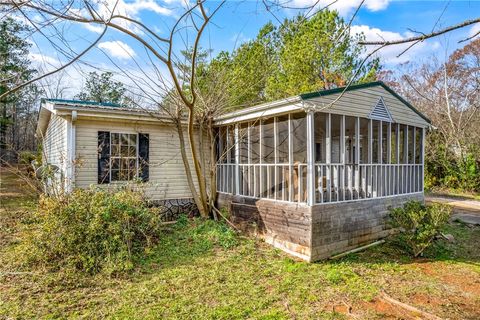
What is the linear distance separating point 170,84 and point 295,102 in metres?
3.39

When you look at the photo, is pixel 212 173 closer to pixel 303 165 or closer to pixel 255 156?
pixel 255 156

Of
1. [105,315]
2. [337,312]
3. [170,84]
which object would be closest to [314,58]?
[170,84]

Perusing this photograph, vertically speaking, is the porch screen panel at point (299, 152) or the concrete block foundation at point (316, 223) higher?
the porch screen panel at point (299, 152)

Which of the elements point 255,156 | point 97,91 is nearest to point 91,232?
point 255,156

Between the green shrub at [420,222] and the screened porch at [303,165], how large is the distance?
2.89ft

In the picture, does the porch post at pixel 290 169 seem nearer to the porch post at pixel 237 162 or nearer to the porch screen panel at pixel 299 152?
the porch screen panel at pixel 299 152

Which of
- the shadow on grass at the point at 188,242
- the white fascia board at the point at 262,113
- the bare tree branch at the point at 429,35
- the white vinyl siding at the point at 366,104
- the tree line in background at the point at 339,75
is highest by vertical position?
the tree line in background at the point at 339,75

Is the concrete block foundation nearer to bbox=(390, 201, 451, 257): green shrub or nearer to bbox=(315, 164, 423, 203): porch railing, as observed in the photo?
bbox=(315, 164, 423, 203): porch railing

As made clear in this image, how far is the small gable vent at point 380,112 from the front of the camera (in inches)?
280

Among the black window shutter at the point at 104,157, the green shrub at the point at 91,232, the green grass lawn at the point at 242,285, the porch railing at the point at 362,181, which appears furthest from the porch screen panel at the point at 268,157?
the black window shutter at the point at 104,157

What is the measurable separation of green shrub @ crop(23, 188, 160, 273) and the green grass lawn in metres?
0.25

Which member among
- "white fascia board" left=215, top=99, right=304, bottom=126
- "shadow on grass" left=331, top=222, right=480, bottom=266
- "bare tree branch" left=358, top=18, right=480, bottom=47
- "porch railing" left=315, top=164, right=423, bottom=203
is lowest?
"shadow on grass" left=331, top=222, right=480, bottom=266

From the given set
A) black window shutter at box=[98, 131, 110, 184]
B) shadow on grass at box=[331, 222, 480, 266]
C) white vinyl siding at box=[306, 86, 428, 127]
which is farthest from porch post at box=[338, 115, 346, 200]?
black window shutter at box=[98, 131, 110, 184]

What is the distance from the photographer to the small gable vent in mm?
7109
